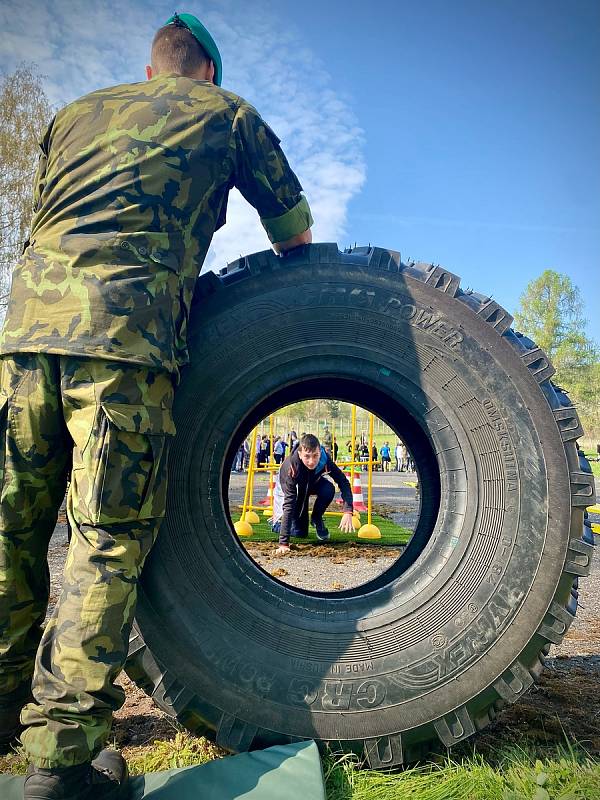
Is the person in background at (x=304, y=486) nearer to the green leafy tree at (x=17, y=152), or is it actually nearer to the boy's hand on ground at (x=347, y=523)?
the boy's hand on ground at (x=347, y=523)

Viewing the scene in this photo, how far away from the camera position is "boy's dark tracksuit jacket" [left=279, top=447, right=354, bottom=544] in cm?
637

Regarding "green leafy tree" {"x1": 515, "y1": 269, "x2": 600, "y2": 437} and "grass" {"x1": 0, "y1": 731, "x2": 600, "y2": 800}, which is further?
"green leafy tree" {"x1": 515, "y1": 269, "x2": 600, "y2": 437}

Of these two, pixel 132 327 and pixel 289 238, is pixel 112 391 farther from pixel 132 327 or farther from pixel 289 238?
pixel 289 238

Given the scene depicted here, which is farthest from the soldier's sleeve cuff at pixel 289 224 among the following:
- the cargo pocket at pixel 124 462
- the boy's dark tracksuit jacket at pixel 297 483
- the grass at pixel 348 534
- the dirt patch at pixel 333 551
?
the grass at pixel 348 534

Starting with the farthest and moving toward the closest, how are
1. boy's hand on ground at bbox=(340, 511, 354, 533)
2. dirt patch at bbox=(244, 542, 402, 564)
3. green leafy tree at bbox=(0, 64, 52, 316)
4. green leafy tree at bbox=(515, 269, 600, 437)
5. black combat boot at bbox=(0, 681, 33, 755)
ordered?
green leafy tree at bbox=(515, 269, 600, 437), green leafy tree at bbox=(0, 64, 52, 316), boy's hand on ground at bbox=(340, 511, 354, 533), dirt patch at bbox=(244, 542, 402, 564), black combat boot at bbox=(0, 681, 33, 755)

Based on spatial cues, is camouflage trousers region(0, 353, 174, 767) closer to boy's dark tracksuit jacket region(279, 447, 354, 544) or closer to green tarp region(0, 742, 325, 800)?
green tarp region(0, 742, 325, 800)

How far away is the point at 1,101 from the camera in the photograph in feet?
51.1

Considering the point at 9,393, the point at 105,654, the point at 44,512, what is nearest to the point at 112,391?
the point at 9,393

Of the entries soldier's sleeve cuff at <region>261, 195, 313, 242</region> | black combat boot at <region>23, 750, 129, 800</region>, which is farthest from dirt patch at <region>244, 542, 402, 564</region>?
soldier's sleeve cuff at <region>261, 195, 313, 242</region>

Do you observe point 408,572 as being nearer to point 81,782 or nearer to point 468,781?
point 468,781

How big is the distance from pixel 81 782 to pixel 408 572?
1101mm

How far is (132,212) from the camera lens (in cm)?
168

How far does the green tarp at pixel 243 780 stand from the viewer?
145 centimetres

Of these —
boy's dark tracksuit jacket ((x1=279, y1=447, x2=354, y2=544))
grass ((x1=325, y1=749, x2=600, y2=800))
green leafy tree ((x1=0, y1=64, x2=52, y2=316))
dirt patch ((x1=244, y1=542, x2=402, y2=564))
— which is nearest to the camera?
grass ((x1=325, y1=749, x2=600, y2=800))
